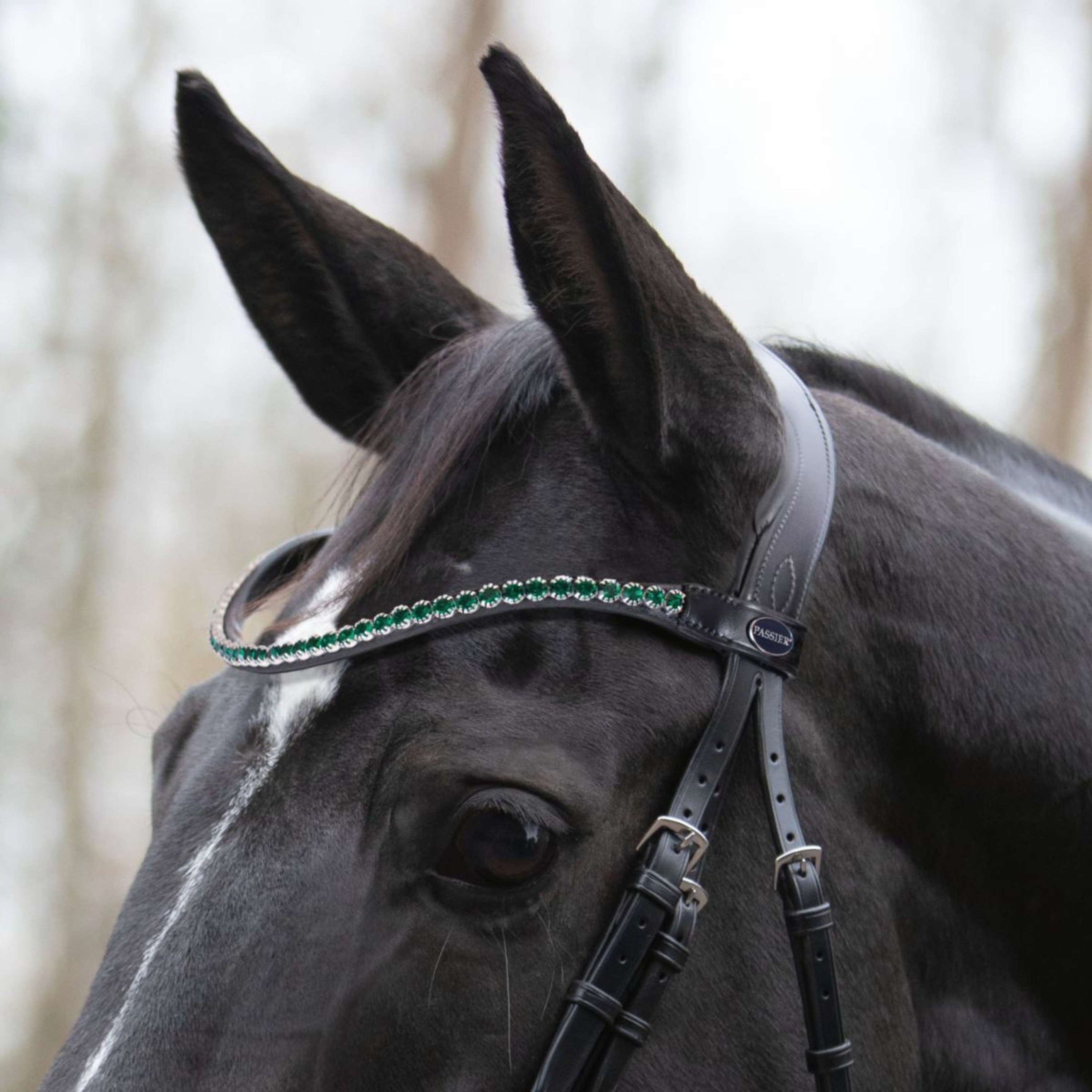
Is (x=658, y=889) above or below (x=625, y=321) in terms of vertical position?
below

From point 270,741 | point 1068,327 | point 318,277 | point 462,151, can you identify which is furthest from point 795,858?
point 1068,327

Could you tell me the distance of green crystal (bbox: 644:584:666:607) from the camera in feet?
4.48

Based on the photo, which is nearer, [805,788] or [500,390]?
[805,788]

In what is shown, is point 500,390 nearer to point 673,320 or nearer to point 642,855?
point 673,320

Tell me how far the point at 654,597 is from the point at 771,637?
151 mm

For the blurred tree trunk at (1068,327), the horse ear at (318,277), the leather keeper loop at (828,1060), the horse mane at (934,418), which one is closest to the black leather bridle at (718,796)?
the leather keeper loop at (828,1060)

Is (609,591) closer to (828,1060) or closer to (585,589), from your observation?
(585,589)

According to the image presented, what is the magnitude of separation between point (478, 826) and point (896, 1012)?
624 millimetres

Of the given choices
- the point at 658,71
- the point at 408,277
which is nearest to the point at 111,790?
the point at 658,71

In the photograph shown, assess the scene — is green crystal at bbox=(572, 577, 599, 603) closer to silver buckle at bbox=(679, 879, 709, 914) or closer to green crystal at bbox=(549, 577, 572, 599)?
green crystal at bbox=(549, 577, 572, 599)

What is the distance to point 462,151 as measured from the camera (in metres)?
8.73

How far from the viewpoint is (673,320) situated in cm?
133

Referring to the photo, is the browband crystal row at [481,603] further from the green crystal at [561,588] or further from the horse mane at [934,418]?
the horse mane at [934,418]

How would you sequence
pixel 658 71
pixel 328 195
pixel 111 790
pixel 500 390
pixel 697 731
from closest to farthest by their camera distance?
pixel 697 731
pixel 500 390
pixel 328 195
pixel 658 71
pixel 111 790
